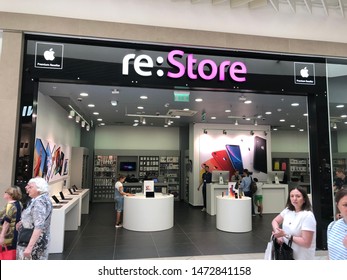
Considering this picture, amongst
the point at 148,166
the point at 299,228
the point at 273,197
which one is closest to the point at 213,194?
the point at 273,197

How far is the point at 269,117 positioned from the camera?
942 centimetres

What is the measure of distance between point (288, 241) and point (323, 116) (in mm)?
3463

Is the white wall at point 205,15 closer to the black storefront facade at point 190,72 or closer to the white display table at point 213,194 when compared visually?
the black storefront facade at point 190,72

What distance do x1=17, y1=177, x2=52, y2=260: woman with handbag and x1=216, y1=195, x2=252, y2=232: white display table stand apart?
4588 millimetres

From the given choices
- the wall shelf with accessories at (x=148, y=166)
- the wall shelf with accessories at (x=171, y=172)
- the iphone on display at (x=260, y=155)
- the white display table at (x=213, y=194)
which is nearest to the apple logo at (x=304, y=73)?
the white display table at (x=213, y=194)

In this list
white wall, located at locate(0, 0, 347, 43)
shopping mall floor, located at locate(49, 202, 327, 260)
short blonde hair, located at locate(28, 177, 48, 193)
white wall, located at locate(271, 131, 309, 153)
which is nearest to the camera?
short blonde hair, located at locate(28, 177, 48, 193)

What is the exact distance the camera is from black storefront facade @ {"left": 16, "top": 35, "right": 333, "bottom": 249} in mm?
4086

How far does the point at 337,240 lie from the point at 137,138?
1082 cm

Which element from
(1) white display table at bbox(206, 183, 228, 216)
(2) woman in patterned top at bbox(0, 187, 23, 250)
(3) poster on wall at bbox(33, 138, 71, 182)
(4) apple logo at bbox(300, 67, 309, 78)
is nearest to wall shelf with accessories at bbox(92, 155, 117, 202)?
(3) poster on wall at bbox(33, 138, 71, 182)

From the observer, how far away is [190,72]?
173 inches

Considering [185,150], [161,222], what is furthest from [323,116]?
[185,150]

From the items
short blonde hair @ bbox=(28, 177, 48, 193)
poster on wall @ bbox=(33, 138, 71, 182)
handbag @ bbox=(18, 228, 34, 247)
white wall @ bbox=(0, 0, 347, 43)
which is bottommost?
handbag @ bbox=(18, 228, 34, 247)

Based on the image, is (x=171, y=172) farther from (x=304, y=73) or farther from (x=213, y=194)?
(x=304, y=73)

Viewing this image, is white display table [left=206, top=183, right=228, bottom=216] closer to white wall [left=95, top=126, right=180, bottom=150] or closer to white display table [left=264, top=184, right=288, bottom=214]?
white display table [left=264, top=184, right=288, bottom=214]
